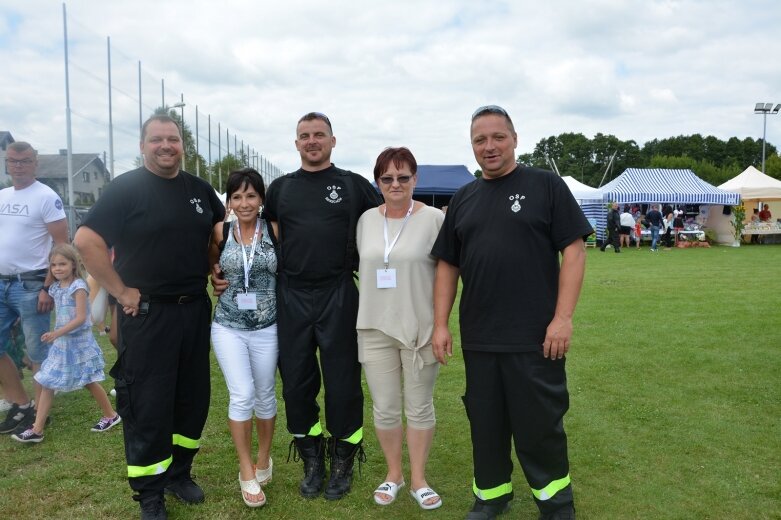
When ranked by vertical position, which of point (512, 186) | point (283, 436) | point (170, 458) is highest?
point (512, 186)

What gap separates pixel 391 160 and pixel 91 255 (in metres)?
1.61

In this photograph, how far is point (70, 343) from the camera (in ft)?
15.0

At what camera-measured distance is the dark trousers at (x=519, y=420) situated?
291 cm

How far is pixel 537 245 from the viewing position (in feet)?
9.37

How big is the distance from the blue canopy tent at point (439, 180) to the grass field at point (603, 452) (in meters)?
14.0

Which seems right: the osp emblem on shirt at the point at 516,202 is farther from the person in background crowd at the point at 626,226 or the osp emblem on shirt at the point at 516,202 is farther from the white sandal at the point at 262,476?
the person in background crowd at the point at 626,226

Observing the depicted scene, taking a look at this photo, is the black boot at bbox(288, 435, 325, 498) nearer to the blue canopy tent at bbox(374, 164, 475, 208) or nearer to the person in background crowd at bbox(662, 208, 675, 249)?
the blue canopy tent at bbox(374, 164, 475, 208)

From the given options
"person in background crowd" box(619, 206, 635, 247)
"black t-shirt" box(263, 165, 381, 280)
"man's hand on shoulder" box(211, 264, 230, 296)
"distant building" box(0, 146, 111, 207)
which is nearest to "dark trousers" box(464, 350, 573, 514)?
"black t-shirt" box(263, 165, 381, 280)

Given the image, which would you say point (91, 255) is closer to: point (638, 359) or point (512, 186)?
point (512, 186)

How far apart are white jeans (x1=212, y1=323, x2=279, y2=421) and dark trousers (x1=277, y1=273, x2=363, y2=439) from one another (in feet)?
0.26

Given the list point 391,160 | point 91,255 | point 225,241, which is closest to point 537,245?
point 391,160

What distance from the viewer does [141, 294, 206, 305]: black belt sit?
124 inches

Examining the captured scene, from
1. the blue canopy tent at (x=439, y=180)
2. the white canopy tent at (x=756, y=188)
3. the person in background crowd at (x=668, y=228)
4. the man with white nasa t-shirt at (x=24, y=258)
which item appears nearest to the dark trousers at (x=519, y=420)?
the man with white nasa t-shirt at (x=24, y=258)

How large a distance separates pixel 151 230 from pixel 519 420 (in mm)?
2104
